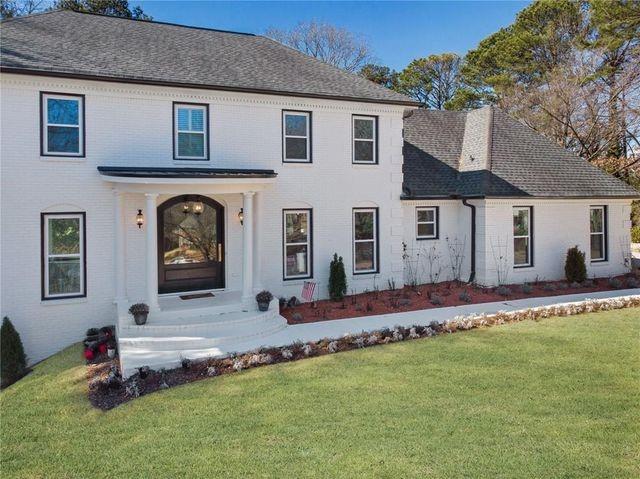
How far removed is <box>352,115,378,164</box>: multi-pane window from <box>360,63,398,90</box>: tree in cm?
2487

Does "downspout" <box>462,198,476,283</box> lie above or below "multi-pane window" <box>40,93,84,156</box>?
below

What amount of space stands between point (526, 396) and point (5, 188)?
1092 cm

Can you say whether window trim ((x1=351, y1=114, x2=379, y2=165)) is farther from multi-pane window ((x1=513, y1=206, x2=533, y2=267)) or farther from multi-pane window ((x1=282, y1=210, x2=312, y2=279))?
multi-pane window ((x1=513, y1=206, x2=533, y2=267))

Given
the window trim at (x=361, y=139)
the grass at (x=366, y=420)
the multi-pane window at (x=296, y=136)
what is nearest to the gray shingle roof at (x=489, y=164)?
the window trim at (x=361, y=139)

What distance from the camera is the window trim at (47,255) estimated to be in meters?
10.6

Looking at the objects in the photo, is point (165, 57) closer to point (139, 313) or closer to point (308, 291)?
point (139, 313)

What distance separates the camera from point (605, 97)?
1008 inches

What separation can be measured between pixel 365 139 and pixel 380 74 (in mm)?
26979

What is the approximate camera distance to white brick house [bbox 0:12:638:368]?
1044 cm

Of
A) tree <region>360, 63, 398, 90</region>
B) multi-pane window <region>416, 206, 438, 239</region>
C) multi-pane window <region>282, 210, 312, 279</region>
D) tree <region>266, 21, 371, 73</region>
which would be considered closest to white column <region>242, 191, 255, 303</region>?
multi-pane window <region>282, 210, 312, 279</region>

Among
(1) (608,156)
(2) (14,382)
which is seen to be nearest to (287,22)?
(1) (608,156)

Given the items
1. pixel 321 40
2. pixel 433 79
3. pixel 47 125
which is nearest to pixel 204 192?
pixel 47 125

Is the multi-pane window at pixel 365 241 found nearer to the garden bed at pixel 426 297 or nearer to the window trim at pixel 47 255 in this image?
the garden bed at pixel 426 297

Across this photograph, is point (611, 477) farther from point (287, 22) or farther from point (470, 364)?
point (287, 22)
